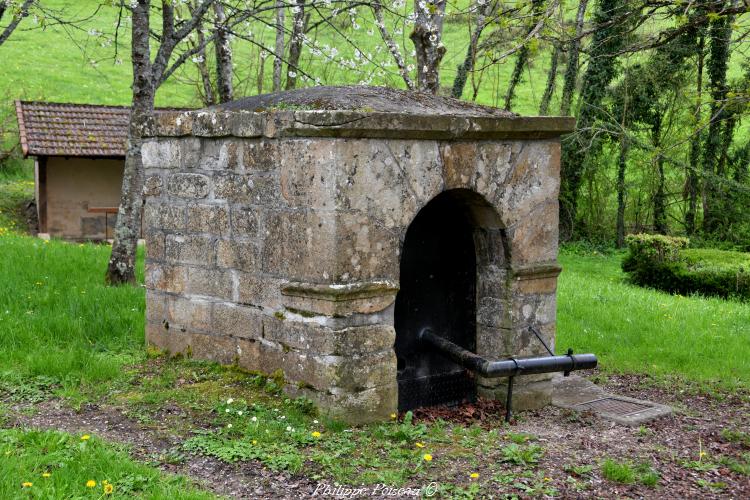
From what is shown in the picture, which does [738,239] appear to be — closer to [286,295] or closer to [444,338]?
[444,338]

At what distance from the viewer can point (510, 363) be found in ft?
17.5

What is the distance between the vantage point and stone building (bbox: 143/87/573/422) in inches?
192

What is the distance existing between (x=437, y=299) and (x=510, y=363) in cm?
90

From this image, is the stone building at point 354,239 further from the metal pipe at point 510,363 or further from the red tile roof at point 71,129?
the red tile roof at point 71,129

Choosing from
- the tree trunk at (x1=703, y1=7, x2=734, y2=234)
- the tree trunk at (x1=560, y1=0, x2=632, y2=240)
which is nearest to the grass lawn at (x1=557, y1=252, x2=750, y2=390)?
the tree trunk at (x1=703, y1=7, x2=734, y2=234)

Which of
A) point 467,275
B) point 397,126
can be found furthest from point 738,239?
point 397,126

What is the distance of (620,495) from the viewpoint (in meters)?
4.16

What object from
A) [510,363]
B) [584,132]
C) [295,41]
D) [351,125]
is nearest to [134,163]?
[351,125]

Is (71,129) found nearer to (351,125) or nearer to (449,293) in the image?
(449,293)

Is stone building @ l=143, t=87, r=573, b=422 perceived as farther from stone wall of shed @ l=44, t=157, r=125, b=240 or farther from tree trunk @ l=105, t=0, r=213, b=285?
stone wall of shed @ l=44, t=157, r=125, b=240

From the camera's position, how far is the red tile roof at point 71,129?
61.0 feet

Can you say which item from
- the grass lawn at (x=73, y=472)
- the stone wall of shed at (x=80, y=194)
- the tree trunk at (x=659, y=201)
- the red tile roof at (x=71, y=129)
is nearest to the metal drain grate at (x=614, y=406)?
the grass lawn at (x=73, y=472)

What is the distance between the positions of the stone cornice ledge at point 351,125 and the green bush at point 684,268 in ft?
25.5

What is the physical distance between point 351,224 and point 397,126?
0.63 meters
